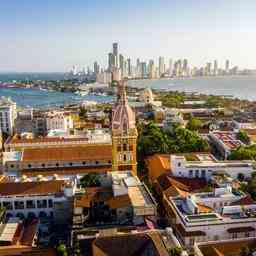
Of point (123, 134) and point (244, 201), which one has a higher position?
point (123, 134)

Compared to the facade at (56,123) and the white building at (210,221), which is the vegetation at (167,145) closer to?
the facade at (56,123)

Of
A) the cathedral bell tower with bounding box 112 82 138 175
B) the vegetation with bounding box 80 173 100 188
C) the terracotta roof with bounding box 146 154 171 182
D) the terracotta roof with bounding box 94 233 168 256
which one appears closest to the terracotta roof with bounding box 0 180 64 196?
the vegetation with bounding box 80 173 100 188

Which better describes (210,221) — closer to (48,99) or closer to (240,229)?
(240,229)

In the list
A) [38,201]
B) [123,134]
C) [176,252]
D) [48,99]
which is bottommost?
[48,99]

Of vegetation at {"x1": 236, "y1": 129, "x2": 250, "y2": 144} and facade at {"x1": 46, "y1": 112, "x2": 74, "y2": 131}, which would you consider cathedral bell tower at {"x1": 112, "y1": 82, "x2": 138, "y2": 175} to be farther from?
facade at {"x1": 46, "y1": 112, "x2": 74, "y2": 131}

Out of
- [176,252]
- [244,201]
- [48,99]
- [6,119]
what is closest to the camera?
[176,252]

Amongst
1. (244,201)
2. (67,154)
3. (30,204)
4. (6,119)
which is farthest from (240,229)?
(6,119)

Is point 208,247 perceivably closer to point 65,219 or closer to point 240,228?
point 240,228
